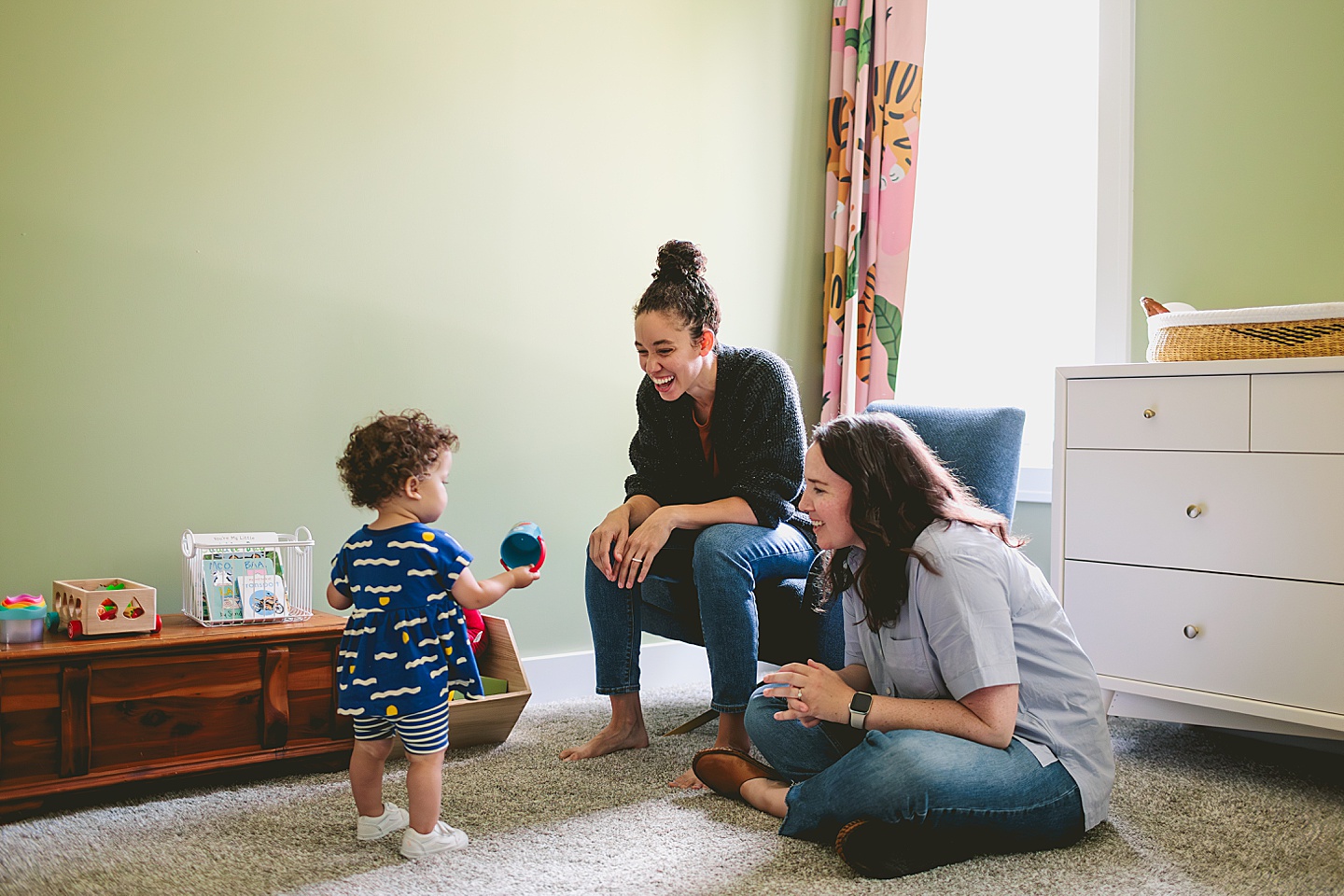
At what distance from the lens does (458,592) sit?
147 centimetres

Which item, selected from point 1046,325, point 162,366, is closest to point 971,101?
point 1046,325

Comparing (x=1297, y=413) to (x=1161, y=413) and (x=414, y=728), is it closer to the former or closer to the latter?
(x=1161, y=413)

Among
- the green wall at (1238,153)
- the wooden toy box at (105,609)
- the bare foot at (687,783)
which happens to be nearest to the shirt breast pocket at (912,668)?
the bare foot at (687,783)

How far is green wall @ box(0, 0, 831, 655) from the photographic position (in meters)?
1.89

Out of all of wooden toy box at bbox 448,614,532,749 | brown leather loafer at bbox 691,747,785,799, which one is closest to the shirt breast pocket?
brown leather loafer at bbox 691,747,785,799

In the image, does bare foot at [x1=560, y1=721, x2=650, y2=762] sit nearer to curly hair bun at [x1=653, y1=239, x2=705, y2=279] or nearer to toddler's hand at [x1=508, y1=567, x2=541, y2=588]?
toddler's hand at [x1=508, y1=567, x2=541, y2=588]

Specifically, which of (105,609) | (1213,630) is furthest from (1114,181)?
(105,609)

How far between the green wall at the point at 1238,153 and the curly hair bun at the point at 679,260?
117cm

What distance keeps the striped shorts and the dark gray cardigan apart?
2.44 feet

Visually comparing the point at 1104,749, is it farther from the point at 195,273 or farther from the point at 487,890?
the point at 195,273

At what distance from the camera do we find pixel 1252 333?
186cm

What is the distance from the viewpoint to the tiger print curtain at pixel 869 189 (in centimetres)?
280

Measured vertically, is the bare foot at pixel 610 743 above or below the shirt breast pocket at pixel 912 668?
below

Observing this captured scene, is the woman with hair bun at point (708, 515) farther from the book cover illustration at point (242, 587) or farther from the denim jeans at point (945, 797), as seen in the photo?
the book cover illustration at point (242, 587)
